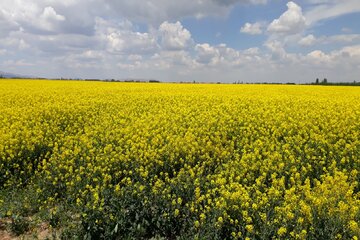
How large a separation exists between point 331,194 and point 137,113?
926 cm

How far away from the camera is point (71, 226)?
608 cm

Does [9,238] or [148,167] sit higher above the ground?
[148,167]

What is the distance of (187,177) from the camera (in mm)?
7332

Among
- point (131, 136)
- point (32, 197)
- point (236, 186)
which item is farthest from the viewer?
point (131, 136)

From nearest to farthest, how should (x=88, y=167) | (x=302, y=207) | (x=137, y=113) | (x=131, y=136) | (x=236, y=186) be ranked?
(x=302, y=207), (x=236, y=186), (x=88, y=167), (x=131, y=136), (x=137, y=113)

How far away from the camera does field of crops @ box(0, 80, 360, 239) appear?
5.87m

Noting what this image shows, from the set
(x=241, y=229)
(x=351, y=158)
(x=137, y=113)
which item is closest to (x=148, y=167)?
(x=241, y=229)

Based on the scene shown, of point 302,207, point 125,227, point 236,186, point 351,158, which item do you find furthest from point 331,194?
point 125,227

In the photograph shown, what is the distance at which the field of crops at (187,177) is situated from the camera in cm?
587

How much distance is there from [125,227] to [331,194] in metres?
3.58

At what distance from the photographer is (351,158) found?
27.5ft

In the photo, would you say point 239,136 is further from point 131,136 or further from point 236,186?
point 236,186

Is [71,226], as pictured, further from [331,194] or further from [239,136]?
[239,136]

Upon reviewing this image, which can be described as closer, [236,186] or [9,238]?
[9,238]
